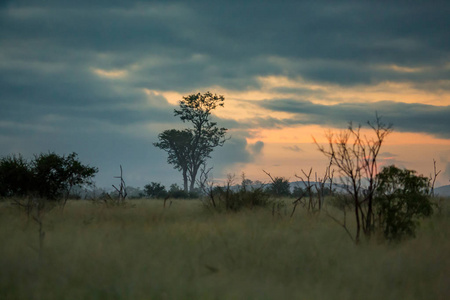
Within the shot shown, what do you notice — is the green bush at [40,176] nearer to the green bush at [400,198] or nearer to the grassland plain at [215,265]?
the grassland plain at [215,265]

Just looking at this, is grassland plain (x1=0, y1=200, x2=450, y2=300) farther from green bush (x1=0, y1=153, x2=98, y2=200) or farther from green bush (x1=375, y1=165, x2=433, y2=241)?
green bush (x1=0, y1=153, x2=98, y2=200)

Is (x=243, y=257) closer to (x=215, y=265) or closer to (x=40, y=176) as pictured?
(x=215, y=265)

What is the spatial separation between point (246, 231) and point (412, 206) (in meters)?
4.85

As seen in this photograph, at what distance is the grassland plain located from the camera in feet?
22.1

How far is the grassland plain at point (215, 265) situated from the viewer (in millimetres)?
6750

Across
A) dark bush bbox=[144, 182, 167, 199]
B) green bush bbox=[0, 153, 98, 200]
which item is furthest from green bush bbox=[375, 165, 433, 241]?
dark bush bbox=[144, 182, 167, 199]

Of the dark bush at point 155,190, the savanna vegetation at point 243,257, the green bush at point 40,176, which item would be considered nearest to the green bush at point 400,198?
the savanna vegetation at point 243,257

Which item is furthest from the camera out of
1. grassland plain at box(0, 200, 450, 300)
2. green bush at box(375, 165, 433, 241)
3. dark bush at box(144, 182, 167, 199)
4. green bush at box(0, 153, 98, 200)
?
dark bush at box(144, 182, 167, 199)

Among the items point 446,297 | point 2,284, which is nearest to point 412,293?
point 446,297

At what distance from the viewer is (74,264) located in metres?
8.05

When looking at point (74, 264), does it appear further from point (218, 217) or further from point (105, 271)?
point (218, 217)

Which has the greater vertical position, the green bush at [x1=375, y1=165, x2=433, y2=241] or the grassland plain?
the green bush at [x1=375, y1=165, x2=433, y2=241]

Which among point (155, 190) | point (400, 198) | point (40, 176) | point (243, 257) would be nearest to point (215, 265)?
point (243, 257)

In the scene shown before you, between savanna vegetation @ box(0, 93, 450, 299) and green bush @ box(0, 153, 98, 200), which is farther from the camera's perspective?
green bush @ box(0, 153, 98, 200)
